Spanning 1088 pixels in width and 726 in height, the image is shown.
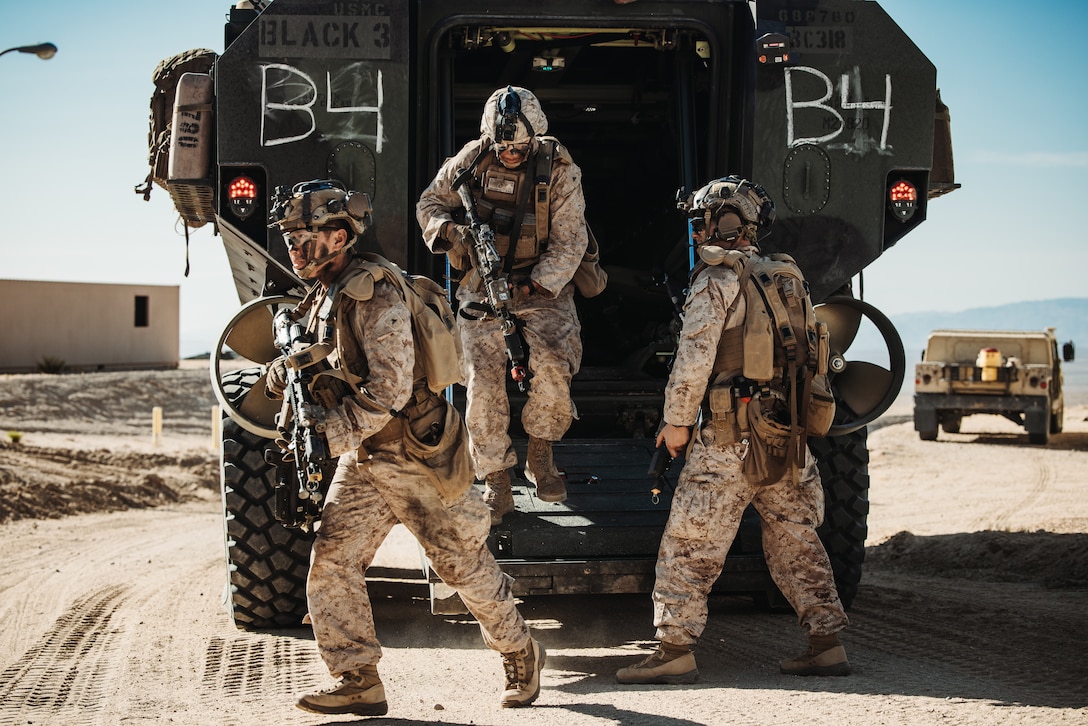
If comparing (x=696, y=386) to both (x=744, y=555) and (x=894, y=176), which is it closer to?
(x=744, y=555)

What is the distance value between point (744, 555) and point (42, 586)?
3762mm

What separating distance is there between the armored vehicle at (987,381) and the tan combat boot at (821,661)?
34.5 ft

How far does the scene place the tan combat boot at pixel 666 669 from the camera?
13.6 feet

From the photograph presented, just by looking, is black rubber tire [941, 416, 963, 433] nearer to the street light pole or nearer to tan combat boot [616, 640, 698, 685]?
the street light pole

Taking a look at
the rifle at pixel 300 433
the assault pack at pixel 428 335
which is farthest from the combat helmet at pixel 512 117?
the rifle at pixel 300 433

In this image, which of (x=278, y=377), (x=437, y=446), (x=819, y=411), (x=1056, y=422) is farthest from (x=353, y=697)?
(x=1056, y=422)

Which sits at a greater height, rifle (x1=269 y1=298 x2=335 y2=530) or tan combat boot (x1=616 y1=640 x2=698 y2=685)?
rifle (x1=269 y1=298 x2=335 y2=530)

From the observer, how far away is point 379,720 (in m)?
3.72

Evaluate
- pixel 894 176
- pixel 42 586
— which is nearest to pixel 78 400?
pixel 42 586

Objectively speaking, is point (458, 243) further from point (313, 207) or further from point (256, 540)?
point (256, 540)

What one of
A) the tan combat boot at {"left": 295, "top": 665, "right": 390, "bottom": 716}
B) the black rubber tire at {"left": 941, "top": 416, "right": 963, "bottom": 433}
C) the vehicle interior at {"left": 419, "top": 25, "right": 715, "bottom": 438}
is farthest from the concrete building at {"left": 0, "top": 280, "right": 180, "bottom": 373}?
the tan combat boot at {"left": 295, "top": 665, "right": 390, "bottom": 716}

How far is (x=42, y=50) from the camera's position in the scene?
12.2 metres

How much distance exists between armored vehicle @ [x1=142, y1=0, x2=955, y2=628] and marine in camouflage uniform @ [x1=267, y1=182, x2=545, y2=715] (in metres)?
0.85

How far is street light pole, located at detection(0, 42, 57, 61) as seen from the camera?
39.8ft
